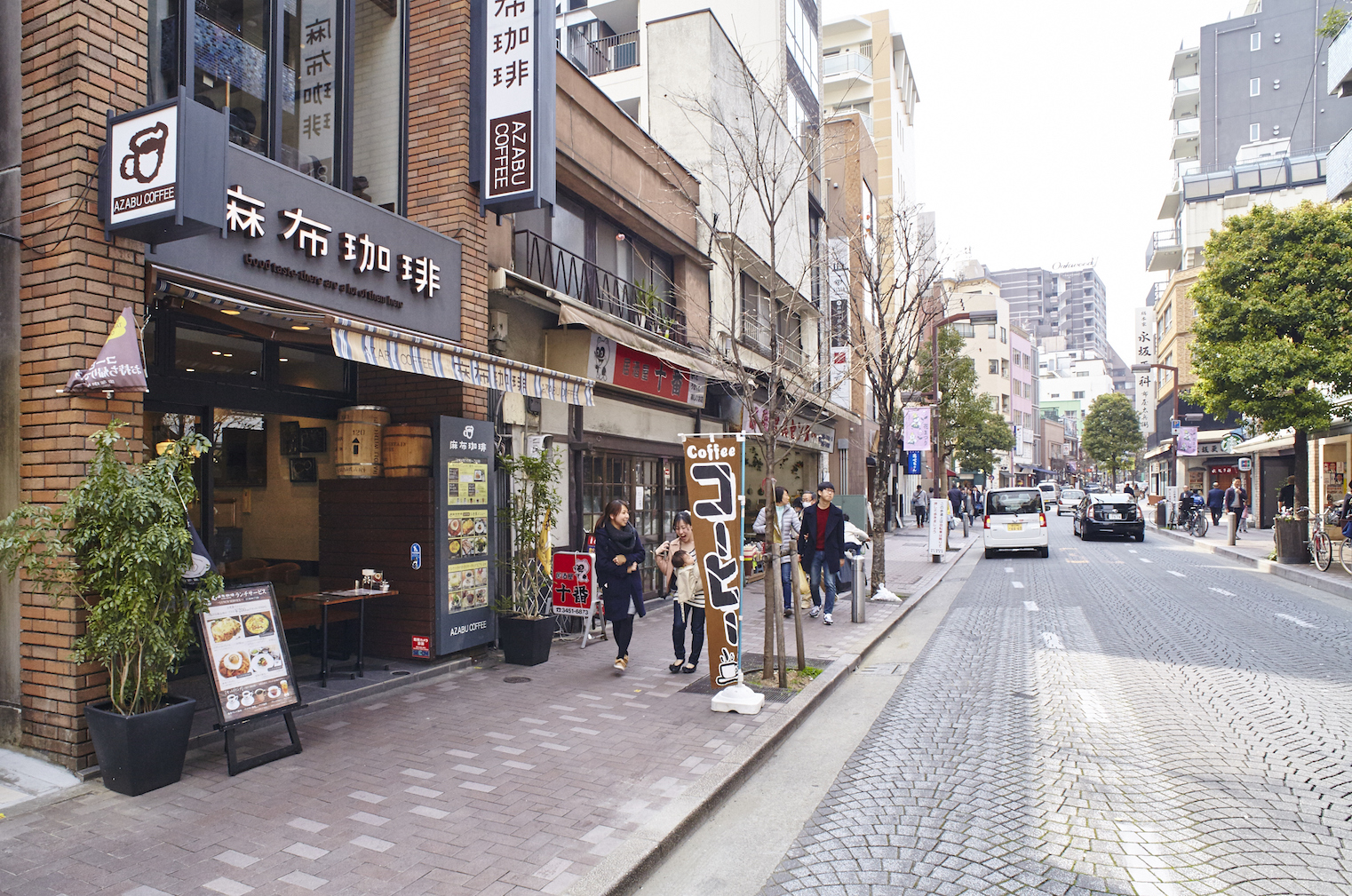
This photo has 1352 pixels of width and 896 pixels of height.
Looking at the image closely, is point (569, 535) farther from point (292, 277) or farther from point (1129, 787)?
point (1129, 787)

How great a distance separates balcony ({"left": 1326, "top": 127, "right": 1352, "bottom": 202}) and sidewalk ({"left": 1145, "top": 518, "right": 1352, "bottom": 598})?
9864 millimetres

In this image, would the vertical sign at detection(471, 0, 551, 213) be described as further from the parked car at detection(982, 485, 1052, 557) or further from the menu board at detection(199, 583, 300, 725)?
the parked car at detection(982, 485, 1052, 557)

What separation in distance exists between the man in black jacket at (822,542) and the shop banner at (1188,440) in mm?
28223

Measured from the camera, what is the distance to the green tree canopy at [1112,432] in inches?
2810

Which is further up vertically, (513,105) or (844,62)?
(844,62)

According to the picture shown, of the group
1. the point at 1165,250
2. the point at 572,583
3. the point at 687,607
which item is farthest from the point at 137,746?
the point at 1165,250

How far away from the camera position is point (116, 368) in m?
4.94

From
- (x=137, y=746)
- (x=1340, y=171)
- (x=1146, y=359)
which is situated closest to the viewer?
(x=137, y=746)

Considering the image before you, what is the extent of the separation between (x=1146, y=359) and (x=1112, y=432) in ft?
23.4

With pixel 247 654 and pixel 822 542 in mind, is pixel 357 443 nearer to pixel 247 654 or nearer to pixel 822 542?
pixel 247 654

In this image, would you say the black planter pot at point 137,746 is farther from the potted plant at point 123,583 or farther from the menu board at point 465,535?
the menu board at point 465,535

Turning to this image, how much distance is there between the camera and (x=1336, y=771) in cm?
505

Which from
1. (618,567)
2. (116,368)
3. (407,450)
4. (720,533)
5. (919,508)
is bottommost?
(919,508)

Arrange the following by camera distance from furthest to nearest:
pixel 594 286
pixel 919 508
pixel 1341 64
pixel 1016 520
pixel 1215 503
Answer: pixel 919 508
pixel 1215 503
pixel 1016 520
pixel 1341 64
pixel 594 286
